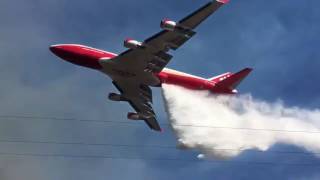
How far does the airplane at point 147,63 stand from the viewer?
94.8m

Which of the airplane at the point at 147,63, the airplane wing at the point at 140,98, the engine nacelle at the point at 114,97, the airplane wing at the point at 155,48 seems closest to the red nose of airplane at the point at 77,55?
the airplane at the point at 147,63

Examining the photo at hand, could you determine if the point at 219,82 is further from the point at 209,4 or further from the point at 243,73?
the point at 209,4

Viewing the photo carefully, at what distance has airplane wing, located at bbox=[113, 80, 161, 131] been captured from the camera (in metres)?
108

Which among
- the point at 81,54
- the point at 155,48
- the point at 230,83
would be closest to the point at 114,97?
the point at 81,54

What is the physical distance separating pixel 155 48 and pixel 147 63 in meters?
3.29

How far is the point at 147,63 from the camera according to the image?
100m

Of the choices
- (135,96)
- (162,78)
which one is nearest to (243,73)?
(162,78)

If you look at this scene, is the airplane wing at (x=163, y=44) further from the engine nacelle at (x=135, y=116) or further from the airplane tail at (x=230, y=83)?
the engine nacelle at (x=135, y=116)

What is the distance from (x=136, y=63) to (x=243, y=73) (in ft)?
48.2

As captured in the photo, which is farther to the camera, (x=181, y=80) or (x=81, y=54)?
(x=181, y=80)

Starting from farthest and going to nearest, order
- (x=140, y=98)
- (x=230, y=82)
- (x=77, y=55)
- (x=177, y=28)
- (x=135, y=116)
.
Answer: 1. (x=135, y=116)
2. (x=140, y=98)
3. (x=230, y=82)
4. (x=77, y=55)
5. (x=177, y=28)

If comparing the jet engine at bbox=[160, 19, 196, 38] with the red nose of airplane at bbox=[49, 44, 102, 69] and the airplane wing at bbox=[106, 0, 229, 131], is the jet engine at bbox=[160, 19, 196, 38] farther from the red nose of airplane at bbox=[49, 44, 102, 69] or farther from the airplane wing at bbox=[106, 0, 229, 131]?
the red nose of airplane at bbox=[49, 44, 102, 69]

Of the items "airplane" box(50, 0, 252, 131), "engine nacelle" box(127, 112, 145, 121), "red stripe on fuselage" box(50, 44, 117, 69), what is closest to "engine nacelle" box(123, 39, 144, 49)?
"airplane" box(50, 0, 252, 131)

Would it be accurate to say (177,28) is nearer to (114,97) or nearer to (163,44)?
(163,44)
